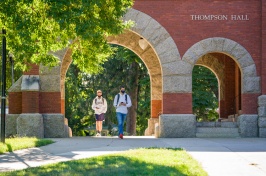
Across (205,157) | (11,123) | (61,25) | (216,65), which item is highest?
(216,65)

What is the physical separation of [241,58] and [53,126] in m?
7.09

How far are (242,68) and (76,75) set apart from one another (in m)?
21.0

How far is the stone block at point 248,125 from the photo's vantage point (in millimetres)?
18766

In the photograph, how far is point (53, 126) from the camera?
18.6 meters

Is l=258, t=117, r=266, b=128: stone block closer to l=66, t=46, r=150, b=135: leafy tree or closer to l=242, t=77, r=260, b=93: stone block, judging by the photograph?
l=242, t=77, r=260, b=93: stone block

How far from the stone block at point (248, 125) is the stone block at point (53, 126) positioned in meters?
6.30

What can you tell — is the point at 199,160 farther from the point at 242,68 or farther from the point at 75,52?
the point at 242,68

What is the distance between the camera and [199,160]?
10672 millimetres

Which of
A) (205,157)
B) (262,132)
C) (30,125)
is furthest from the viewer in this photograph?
(262,132)

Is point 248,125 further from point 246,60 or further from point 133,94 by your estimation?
point 133,94

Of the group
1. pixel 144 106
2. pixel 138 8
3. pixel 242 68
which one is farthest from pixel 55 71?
pixel 144 106

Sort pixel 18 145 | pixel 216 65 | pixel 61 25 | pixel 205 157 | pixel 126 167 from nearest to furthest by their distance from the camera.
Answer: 1. pixel 126 167
2. pixel 61 25
3. pixel 205 157
4. pixel 18 145
5. pixel 216 65

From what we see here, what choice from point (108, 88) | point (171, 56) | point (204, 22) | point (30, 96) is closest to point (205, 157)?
point (171, 56)

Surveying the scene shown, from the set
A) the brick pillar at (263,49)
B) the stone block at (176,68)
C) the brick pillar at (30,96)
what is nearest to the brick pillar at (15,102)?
the brick pillar at (30,96)
